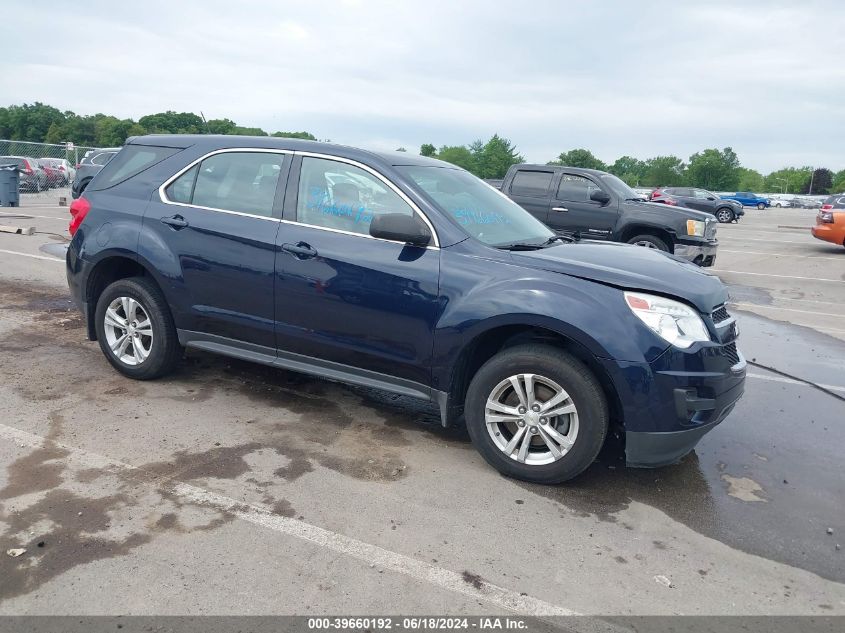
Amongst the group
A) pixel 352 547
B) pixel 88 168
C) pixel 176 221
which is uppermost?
pixel 88 168

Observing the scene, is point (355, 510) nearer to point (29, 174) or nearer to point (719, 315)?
point (719, 315)

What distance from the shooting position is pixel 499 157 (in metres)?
78.9

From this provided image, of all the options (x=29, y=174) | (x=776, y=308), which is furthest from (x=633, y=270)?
(x=29, y=174)

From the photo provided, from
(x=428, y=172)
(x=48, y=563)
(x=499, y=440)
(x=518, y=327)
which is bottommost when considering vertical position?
(x=48, y=563)

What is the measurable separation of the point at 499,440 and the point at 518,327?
25.8 inches

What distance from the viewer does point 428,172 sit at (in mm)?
4770

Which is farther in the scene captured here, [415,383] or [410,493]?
[415,383]

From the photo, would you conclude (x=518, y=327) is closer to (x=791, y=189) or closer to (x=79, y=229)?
(x=79, y=229)

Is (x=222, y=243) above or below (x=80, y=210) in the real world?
below

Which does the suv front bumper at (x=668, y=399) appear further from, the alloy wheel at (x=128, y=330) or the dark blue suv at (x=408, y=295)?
the alloy wheel at (x=128, y=330)

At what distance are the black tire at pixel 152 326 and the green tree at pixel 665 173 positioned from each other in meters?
123

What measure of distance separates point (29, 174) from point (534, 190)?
2049cm

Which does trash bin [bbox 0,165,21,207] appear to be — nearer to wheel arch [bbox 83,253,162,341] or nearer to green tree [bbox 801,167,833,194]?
wheel arch [bbox 83,253,162,341]

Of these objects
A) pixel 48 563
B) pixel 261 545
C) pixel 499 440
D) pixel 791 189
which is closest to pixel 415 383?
pixel 499 440
